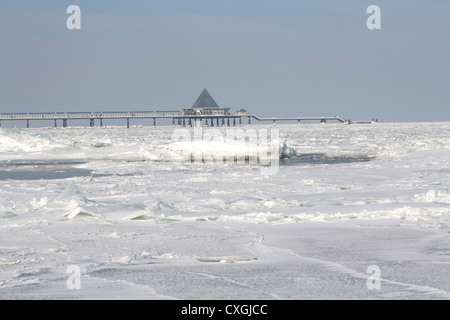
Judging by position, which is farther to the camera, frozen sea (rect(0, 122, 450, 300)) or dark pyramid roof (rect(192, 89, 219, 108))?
dark pyramid roof (rect(192, 89, 219, 108))

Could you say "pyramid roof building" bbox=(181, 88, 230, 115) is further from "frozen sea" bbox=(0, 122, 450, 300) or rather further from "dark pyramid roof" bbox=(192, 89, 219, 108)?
"frozen sea" bbox=(0, 122, 450, 300)

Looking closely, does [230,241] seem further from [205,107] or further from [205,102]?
[205,102]

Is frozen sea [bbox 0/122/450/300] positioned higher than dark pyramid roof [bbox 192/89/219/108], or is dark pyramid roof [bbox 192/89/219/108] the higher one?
dark pyramid roof [bbox 192/89/219/108]

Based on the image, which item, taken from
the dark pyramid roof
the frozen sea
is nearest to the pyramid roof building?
the dark pyramid roof

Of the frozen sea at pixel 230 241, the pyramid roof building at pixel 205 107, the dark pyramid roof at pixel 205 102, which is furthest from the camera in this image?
the dark pyramid roof at pixel 205 102

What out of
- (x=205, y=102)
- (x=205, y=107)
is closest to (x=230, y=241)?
(x=205, y=107)

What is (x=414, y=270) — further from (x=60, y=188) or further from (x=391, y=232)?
(x=60, y=188)

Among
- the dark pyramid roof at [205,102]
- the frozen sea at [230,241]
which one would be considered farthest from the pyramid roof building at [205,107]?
the frozen sea at [230,241]

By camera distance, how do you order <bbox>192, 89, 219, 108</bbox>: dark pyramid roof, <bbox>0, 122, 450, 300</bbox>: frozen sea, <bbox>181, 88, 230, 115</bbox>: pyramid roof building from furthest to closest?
<bbox>192, 89, 219, 108</bbox>: dark pyramid roof
<bbox>181, 88, 230, 115</bbox>: pyramid roof building
<bbox>0, 122, 450, 300</bbox>: frozen sea

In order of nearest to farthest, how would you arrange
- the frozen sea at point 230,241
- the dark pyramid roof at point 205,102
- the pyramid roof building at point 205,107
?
the frozen sea at point 230,241 < the pyramid roof building at point 205,107 < the dark pyramid roof at point 205,102

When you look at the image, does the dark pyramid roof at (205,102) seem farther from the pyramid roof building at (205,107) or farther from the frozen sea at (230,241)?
the frozen sea at (230,241)

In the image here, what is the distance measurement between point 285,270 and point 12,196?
23.3 feet

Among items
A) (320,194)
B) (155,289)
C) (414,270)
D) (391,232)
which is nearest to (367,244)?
(391,232)

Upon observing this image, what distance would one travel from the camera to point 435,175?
1516 cm
